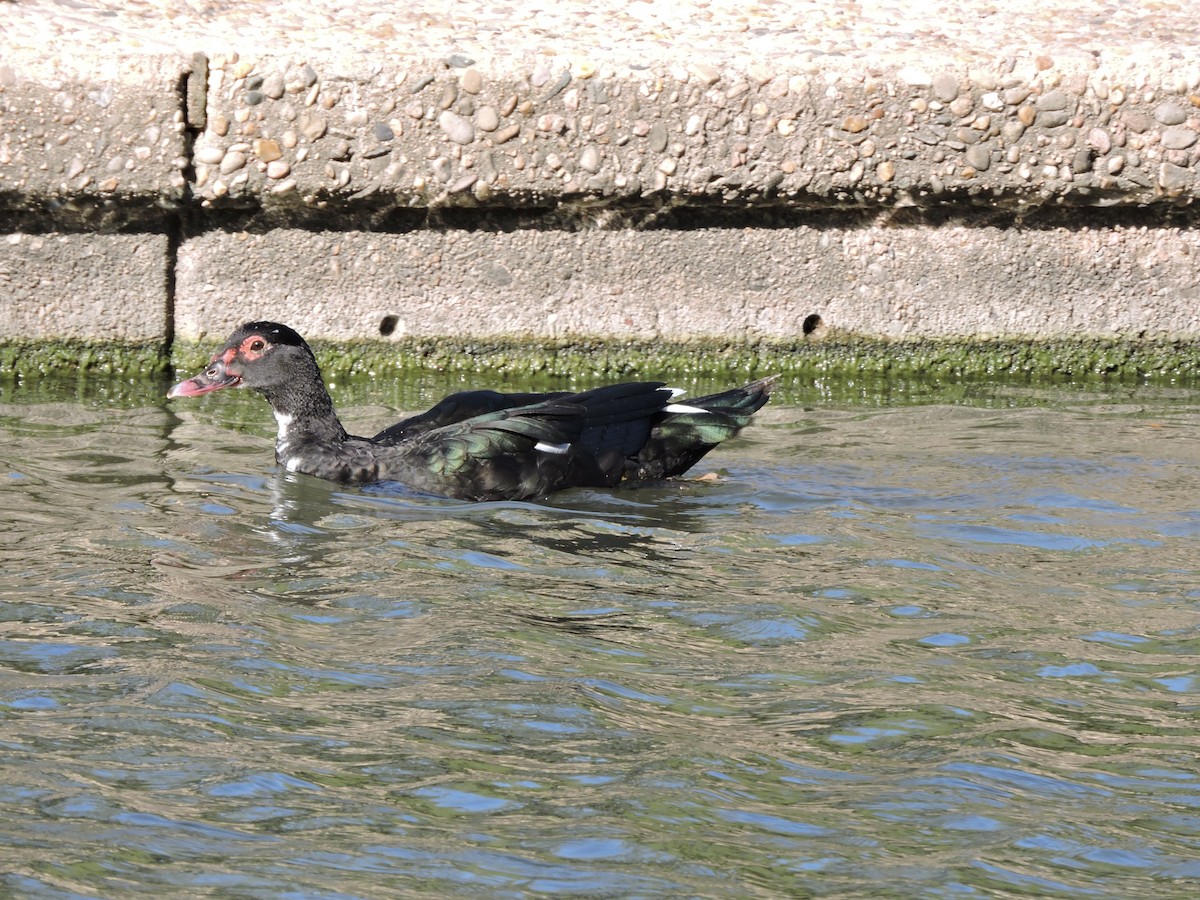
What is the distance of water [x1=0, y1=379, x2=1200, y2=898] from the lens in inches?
123

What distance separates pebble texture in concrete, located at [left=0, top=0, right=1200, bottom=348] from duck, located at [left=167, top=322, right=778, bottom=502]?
30.5 inches

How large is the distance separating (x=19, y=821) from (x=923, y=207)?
476 cm

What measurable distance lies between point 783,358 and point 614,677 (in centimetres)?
338

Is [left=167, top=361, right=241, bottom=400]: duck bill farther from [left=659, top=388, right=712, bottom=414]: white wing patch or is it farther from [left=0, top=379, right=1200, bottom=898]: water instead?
[left=659, top=388, right=712, bottom=414]: white wing patch

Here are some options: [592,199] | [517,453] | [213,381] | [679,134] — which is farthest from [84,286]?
[679,134]

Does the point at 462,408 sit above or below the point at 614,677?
above

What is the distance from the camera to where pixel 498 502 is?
5812 millimetres

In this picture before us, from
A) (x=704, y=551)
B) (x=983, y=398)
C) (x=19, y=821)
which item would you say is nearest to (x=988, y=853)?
(x=19, y=821)

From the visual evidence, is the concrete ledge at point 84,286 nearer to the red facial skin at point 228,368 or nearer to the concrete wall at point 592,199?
the concrete wall at point 592,199

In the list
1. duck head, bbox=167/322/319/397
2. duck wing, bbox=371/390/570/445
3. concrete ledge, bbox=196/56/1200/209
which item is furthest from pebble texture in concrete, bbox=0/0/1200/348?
duck wing, bbox=371/390/570/445

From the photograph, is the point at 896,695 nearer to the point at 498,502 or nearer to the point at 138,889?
the point at 138,889

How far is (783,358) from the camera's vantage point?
23.6 ft

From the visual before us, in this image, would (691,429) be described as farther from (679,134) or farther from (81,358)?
(81,358)

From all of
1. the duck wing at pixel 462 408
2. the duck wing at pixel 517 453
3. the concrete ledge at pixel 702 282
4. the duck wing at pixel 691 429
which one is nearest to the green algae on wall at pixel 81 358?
the concrete ledge at pixel 702 282
